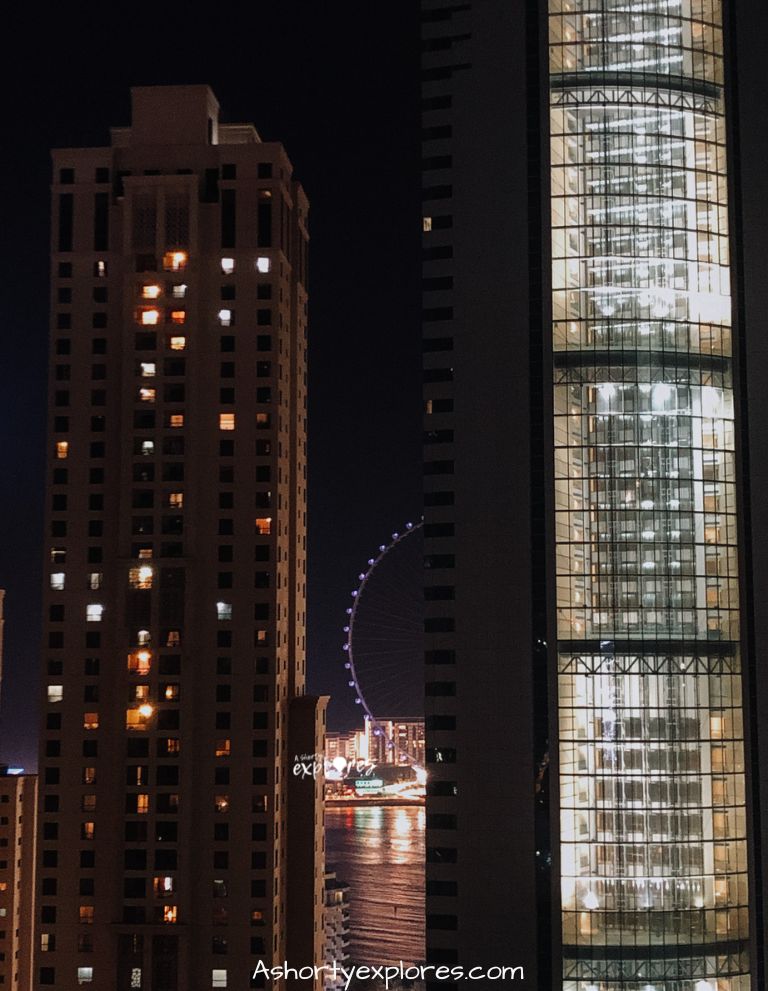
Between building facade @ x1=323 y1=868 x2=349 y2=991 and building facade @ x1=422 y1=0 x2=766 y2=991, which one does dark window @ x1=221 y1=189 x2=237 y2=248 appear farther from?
building facade @ x1=323 y1=868 x2=349 y2=991

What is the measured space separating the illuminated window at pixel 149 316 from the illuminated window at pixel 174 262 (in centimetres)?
278

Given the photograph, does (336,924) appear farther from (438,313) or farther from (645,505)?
(438,313)

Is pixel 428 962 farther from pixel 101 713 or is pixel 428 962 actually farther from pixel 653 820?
pixel 101 713

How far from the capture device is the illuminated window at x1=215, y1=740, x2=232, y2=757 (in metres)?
102

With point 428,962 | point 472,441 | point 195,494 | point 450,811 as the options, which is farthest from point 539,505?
point 195,494

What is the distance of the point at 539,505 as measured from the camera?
68.2 metres

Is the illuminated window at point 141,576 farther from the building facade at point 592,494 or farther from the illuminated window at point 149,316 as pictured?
the building facade at point 592,494

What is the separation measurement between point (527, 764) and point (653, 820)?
19.3ft

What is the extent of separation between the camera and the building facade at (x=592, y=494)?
220ft

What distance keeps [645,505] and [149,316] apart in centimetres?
4536

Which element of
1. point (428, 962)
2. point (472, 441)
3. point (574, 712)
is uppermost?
point (472, 441)

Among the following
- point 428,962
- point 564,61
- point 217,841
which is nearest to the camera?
point 428,962

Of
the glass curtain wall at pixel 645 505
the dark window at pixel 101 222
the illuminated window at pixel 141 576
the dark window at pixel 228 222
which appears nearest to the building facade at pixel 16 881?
the illuminated window at pixel 141 576

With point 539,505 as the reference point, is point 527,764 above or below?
below
